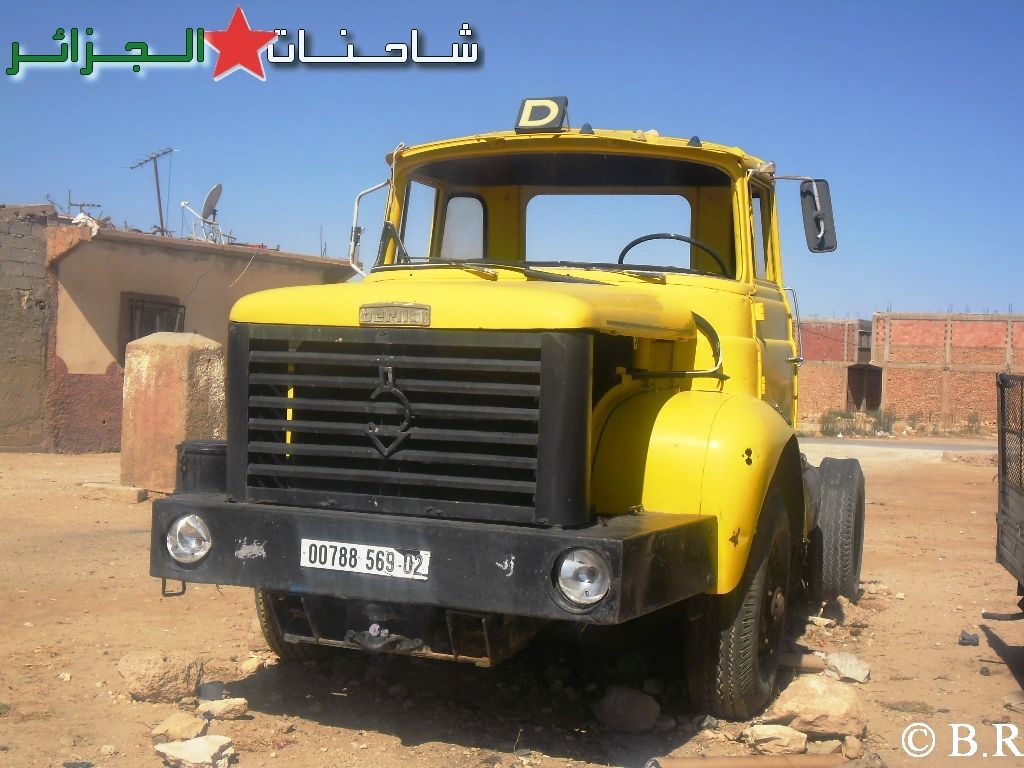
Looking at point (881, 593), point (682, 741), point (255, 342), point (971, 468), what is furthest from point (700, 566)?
point (971, 468)

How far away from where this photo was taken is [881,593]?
7309 millimetres

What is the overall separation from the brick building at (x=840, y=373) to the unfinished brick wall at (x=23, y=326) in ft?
73.6

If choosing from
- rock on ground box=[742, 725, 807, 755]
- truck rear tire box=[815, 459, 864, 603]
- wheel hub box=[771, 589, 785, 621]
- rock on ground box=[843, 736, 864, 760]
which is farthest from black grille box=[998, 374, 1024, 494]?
rock on ground box=[742, 725, 807, 755]

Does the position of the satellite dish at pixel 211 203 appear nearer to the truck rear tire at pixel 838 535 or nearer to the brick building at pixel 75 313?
the brick building at pixel 75 313

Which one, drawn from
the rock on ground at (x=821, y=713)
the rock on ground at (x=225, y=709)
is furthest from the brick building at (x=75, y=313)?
the rock on ground at (x=821, y=713)

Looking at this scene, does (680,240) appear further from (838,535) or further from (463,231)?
(838,535)

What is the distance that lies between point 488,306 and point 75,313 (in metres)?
11.1

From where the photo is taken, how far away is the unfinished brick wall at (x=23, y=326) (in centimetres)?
1296

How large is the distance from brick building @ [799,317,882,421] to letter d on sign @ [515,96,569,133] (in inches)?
1064

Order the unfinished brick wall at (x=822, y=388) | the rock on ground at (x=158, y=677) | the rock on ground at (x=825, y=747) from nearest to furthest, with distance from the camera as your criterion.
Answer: the rock on ground at (x=825, y=747), the rock on ground at (x=158, y=677), the unfinished brick wall at (x=822, y=388)

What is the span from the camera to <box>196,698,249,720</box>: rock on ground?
4.26 meters

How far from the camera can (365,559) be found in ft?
12.2

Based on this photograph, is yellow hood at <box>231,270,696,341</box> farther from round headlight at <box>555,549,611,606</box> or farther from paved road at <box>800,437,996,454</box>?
paved road at <box>800,437,996,454</box>

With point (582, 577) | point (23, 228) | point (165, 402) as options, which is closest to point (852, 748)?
point (582, 577)
